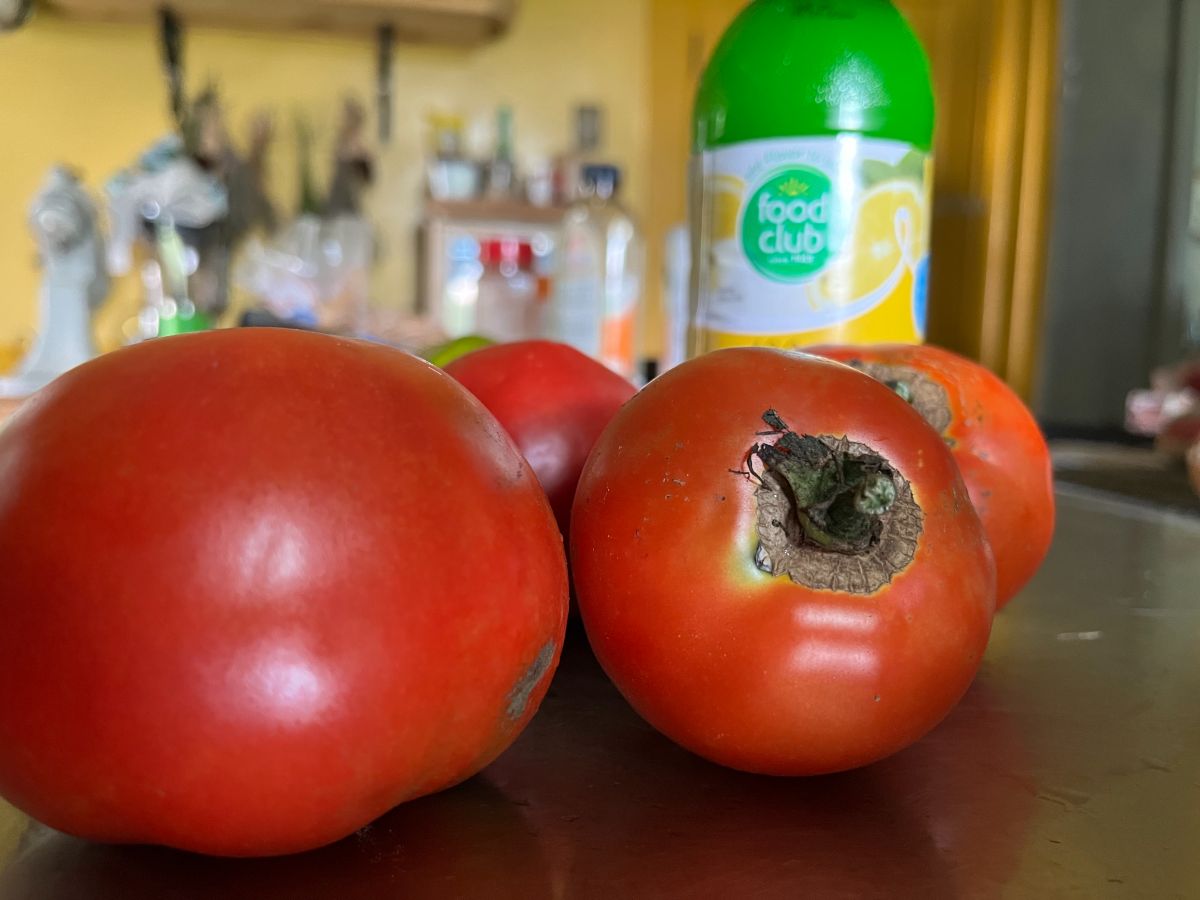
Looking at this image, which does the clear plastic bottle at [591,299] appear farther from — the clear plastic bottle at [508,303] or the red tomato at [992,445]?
the red tomato at [992,445]

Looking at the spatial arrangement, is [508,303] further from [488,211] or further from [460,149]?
[460,149]

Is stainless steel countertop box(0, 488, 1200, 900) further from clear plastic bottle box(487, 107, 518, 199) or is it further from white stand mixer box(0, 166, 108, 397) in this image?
clear plastic bottle box(487, 107, 518, 199)

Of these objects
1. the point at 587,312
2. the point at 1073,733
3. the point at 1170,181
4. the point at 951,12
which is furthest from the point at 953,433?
the point at 951,12

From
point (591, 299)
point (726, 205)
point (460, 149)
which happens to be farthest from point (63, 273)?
point (726, 205)

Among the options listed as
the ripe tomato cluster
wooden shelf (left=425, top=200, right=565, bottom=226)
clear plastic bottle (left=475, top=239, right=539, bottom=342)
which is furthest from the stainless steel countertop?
wooden shelf (left=425, top=200, right=565, bottom=226)

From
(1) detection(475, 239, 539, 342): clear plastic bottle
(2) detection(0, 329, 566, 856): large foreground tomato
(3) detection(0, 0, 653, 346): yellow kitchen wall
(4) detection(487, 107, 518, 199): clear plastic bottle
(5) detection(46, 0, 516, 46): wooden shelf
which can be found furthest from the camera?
(4) detection(487, 107, 518, 199): clear plastic bottle

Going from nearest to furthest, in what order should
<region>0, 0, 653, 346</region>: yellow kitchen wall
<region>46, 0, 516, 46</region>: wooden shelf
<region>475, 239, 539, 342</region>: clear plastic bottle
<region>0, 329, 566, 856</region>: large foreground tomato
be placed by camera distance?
1. <region>0, 329, 566, 856</region>: large foreground tomato
2. <region>475, 239, 539, 342</region>: clear plastic bottle
3. <region>46, 0, 516, 46</region>: wooden shelf
4. <region>0, 0, 653, 346</region>: yellow kitchen wall
